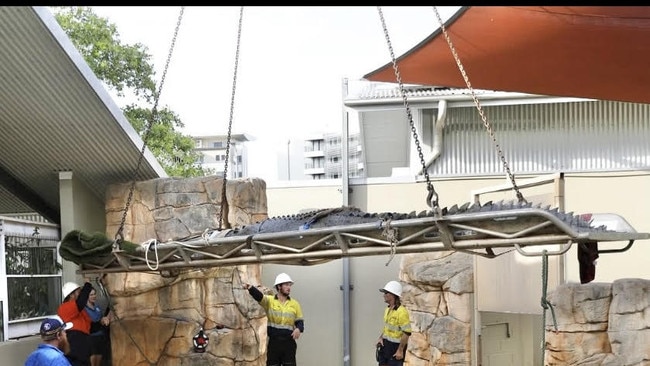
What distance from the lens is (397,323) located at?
925cm

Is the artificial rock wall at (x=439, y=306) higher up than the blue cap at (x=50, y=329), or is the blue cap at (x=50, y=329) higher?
the blue cap at (x=50, y=329)

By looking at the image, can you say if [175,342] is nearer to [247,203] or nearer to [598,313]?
[247,203]

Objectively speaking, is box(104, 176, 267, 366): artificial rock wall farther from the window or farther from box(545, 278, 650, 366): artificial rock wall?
box(545, 278, 650, 366): artificial rock wall

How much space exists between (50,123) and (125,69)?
10084mm

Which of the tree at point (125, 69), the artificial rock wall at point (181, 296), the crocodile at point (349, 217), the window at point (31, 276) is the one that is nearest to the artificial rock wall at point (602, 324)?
the crocodile at point (349, 217)

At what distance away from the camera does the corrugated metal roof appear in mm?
7898

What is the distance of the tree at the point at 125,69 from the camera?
18609 millimetres

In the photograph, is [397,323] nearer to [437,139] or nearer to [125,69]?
[437,139]

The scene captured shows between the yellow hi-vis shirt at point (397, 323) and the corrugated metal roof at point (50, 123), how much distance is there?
388 cm

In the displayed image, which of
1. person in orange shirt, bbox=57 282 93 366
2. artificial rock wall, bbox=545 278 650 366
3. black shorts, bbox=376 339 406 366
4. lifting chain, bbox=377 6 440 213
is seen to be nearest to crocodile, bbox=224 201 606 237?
lifting chain, bbox=377 6 440 213

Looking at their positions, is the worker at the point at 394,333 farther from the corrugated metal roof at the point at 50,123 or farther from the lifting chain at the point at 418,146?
the corrugated metal roof at the point at 50,123

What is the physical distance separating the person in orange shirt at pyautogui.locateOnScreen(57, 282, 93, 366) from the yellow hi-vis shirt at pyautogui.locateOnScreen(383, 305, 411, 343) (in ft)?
11.1

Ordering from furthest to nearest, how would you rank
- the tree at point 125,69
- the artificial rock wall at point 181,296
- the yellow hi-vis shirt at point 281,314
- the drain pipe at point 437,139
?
1. the tree at point 125,69
2. the drain pipe at point 437,139
3. the artificial rock wall at point 181,296
4. the yellow hi-vis shirt at point 281,314
